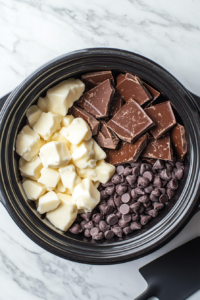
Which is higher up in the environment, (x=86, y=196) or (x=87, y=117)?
(x=87, y=117)

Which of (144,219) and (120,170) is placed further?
(120,170)

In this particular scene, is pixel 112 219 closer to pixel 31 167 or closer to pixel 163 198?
pixel 163 198

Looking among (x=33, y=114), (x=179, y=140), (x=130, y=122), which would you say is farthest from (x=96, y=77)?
(x=179, y=140)

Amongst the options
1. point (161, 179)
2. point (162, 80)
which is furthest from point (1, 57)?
point (161, 179)

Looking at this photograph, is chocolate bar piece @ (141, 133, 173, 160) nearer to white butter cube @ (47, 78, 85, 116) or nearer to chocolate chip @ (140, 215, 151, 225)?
chocolate chip @ (140, 215, 151, 225)

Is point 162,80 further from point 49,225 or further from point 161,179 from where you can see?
point 49,225

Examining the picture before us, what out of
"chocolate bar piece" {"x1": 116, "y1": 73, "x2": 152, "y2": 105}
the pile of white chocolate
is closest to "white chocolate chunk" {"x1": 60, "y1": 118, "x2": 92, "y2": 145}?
the pile of white chocolate
